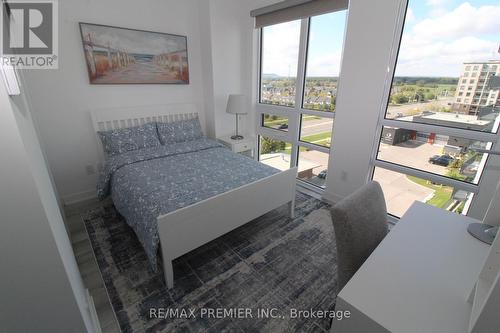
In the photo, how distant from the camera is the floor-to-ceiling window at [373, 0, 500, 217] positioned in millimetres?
1840

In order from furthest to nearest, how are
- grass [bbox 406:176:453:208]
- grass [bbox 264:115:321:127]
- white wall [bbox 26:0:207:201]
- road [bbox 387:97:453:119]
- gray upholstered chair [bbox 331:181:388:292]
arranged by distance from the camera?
grass [bbox 264:115:321:127], white wall [bbox 26:0:207:201], grass [bbox 406:176:453:208], road [bbox 387:97:453:119], gray upholstered chair [bbox 331:181:388:292]

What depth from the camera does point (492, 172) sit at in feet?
6.09

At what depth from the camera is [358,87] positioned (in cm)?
243

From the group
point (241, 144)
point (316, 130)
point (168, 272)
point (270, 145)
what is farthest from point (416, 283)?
point (270, 145)

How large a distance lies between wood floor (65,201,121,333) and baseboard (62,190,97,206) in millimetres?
66

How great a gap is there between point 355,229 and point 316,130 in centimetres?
224

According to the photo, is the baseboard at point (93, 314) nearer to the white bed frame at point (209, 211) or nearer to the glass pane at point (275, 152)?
the white bed frame at point (209, 211)

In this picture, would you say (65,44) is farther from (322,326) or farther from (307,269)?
(322,326)

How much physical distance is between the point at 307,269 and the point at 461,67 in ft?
7.04

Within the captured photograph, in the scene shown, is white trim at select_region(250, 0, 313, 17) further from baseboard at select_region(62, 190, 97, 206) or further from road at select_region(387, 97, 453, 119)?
baseboard at select_region(62, 190, 97, 206)

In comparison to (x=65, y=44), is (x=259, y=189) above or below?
below

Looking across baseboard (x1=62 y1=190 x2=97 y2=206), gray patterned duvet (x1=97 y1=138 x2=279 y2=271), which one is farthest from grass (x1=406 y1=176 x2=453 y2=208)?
baseboard (x1=62 y1=190 x2=97 y2=206)

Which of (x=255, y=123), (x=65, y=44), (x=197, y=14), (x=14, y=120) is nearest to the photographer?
(x=14, y=120)

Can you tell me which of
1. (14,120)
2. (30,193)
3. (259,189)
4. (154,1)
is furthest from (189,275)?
(154,1)
